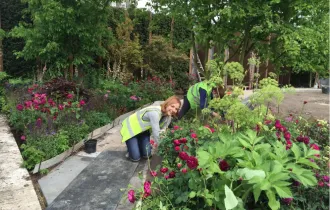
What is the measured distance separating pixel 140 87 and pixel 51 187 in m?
5.12

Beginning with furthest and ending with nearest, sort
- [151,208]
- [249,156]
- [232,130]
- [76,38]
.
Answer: [76,38], [232,130], [151,208], [249,156]

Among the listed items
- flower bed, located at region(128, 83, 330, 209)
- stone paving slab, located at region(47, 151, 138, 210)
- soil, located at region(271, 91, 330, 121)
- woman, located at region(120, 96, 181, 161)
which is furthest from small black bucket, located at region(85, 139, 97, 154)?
soil, located at region(271, 91, 330, 121)

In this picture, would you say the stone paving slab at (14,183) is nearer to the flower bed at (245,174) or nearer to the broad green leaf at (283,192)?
the flower bed at (245,174)

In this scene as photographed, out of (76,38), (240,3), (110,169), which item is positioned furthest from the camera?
(76,38)

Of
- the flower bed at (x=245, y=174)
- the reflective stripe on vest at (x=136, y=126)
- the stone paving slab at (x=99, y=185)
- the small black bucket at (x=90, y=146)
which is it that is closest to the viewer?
the flower bed at (x=245, y=174)

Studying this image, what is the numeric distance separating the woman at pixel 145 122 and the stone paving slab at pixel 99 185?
23 cm

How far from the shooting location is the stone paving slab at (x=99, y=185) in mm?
2662

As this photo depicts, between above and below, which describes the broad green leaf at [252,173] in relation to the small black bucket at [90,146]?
above

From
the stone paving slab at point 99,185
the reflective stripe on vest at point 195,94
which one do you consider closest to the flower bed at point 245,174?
the stone paving slab at point 99,185

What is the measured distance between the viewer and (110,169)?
3.54m

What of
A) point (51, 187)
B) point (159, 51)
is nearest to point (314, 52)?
point (51, 187)

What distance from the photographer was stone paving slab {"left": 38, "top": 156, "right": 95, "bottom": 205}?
120 inches

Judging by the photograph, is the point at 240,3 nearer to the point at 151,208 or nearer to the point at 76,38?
the point at 151,208

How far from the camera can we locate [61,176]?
3467mm
